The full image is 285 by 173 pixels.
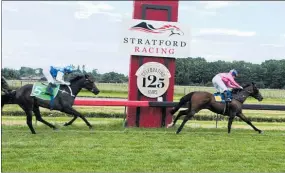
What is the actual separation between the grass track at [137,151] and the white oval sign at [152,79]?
62.4 inches

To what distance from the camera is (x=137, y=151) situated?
9000 millimetres

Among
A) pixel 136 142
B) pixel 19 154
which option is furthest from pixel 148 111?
pixel 19 154

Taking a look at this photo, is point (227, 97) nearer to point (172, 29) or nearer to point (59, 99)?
point (172, 29)

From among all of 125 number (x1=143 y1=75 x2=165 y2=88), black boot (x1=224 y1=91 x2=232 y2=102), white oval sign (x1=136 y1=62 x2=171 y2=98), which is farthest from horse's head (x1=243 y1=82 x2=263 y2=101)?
125 number (x1=143 y1=75 x2=165 y2=88)

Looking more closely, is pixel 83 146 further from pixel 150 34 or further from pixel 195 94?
pixel 150 34

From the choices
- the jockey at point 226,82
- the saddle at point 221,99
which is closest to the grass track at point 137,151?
the saddle at point 221,99

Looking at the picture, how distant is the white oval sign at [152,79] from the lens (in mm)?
13562

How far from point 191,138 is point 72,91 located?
3344 mm

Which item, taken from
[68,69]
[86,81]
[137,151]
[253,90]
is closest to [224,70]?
[253,90]

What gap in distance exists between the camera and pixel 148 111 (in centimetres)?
1367

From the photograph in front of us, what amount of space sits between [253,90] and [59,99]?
511cm

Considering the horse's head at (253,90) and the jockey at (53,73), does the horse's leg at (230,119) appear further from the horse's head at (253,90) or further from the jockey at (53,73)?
the jockey at (53,73)

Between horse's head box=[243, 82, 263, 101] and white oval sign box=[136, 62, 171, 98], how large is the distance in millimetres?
2158

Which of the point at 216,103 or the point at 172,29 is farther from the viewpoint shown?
the point at 172,29
